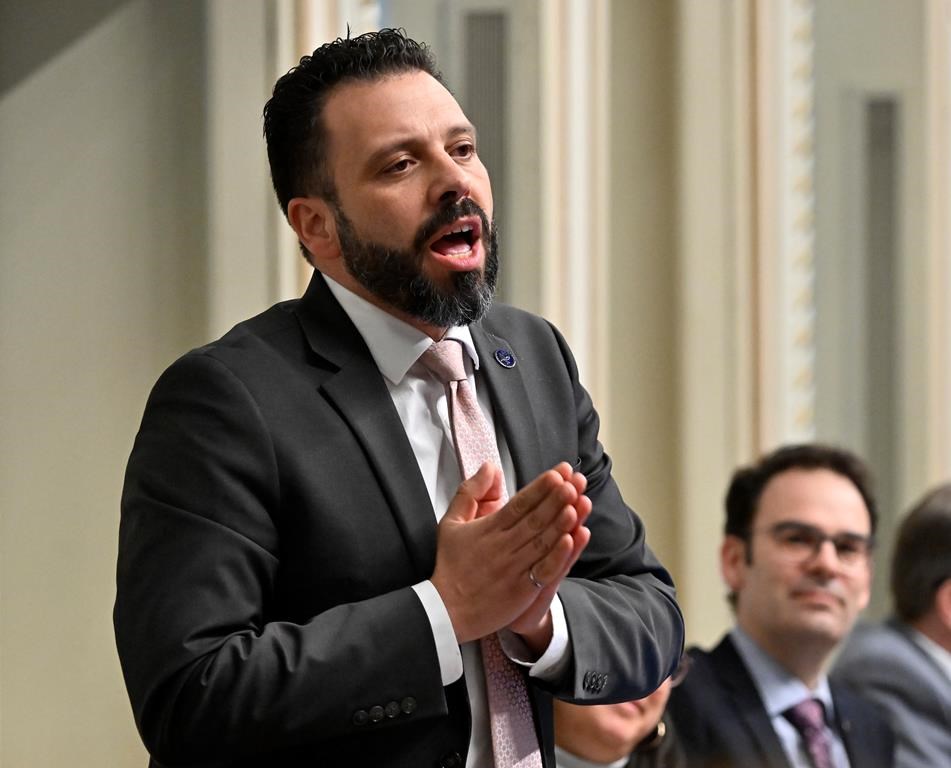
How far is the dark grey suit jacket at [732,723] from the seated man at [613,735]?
0.42 feet

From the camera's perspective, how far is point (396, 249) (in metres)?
1.56

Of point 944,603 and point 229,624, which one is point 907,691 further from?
point 229,624

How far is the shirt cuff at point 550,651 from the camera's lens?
59.1 inches

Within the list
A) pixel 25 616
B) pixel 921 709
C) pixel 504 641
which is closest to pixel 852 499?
pixel 921 709

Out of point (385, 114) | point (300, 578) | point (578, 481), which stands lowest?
point (300, 578)

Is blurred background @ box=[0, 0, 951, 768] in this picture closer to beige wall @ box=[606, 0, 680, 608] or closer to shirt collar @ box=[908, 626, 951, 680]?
Answer: beige wall @ box=[606, 0, 680, 608]

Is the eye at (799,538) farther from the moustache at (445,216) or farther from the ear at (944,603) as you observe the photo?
the moustache at (445,216)

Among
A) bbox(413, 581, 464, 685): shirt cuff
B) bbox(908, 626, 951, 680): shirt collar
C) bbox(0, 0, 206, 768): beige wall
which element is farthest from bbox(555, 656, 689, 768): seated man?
bbox(413, 581, 464, 685): shirt cuff

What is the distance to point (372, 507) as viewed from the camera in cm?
147

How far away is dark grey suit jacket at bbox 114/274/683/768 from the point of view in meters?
1.38

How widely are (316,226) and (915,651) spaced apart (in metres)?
2.43

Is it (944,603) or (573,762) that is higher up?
(944,603)

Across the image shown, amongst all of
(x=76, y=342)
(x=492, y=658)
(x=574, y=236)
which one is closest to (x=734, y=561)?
(x=574, y=236)

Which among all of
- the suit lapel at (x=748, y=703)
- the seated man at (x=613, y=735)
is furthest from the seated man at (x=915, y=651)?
the seated man at (x=613, y=735)
